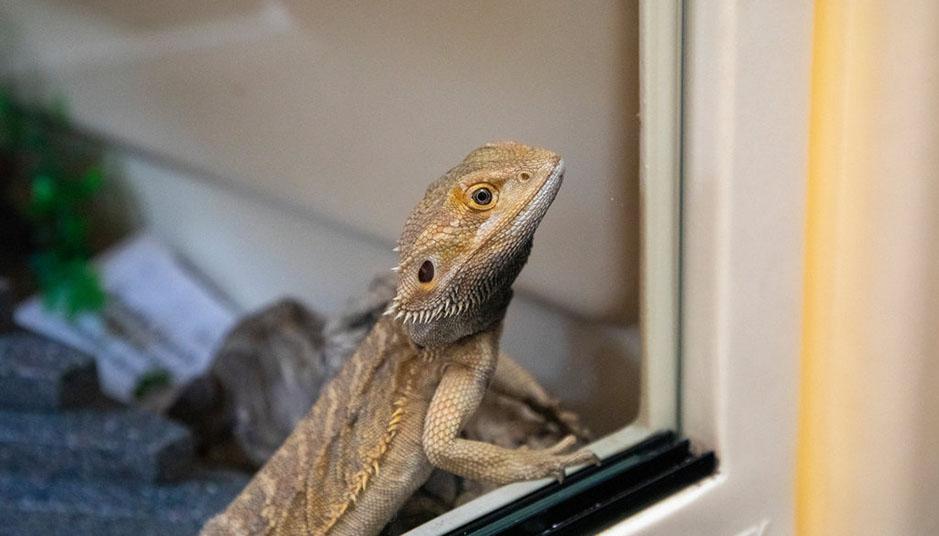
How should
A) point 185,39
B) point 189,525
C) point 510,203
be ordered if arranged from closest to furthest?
point 510,203 → point 189,525 → point 185,39

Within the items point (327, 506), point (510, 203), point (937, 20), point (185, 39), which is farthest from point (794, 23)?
point (185, 39)

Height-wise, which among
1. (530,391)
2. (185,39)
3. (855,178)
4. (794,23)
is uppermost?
(794,23)

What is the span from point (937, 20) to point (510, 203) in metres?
0.63

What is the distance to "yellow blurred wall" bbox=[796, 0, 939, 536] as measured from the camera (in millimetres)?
1350

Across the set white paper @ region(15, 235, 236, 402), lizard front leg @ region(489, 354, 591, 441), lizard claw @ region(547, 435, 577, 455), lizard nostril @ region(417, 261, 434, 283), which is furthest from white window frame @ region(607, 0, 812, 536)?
white paper @ region(15, 235, 236, 402)

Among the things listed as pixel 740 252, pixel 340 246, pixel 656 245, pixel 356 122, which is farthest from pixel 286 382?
pixel 740 252

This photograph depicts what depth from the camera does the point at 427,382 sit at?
1.43m

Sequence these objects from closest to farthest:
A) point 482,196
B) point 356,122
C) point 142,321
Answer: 1. point 482,196
2. point 356,122
3. point 142,321

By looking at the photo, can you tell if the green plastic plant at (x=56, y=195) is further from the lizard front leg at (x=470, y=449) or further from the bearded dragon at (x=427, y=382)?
the lizard front leg at (x=470, y=449)

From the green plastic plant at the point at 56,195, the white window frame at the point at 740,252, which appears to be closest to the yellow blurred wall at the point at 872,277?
the white window frame at the point at 740,252

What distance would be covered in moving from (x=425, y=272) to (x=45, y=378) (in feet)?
4.99

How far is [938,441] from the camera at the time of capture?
1.54m

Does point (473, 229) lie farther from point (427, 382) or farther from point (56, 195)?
point (56, 195)

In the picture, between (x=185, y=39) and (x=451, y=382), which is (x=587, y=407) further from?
(x=185, y=39)
